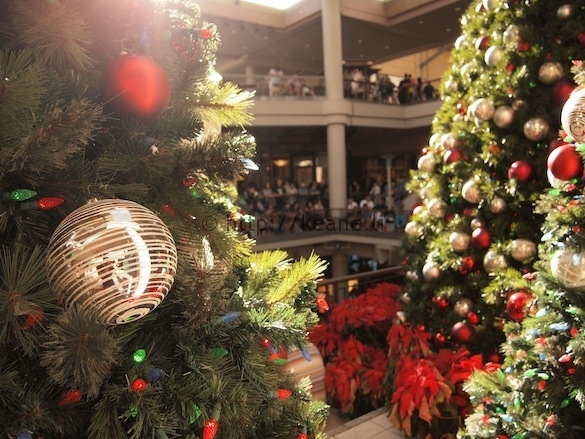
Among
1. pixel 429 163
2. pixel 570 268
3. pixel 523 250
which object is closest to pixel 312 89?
pixel 429 163

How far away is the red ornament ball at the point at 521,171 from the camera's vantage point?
3.02 meters

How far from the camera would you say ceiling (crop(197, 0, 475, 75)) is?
1480 centimetres

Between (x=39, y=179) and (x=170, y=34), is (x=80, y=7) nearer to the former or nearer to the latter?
(x=170, y=34)

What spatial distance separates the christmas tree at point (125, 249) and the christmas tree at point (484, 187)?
1.90m

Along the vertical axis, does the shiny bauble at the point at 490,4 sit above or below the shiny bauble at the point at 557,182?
above

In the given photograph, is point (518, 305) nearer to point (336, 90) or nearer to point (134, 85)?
point (134, 85)

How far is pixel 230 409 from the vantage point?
106cm

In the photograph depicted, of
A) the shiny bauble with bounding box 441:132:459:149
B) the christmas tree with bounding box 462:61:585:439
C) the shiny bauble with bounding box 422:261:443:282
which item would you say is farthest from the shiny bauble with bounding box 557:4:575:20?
the shiny bauble with bounding box 422:261:443:282

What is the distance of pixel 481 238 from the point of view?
10.7 feet

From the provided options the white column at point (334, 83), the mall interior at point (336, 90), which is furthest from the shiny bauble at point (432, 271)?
the white column at point (334, 83)

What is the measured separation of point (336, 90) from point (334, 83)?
223 millimetres

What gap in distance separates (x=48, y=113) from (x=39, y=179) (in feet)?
0.52

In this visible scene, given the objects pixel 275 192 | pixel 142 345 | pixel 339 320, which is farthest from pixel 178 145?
pixel 275 192

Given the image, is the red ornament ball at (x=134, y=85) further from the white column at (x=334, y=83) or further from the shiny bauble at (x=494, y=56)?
the white column at (x=334, y=83)
